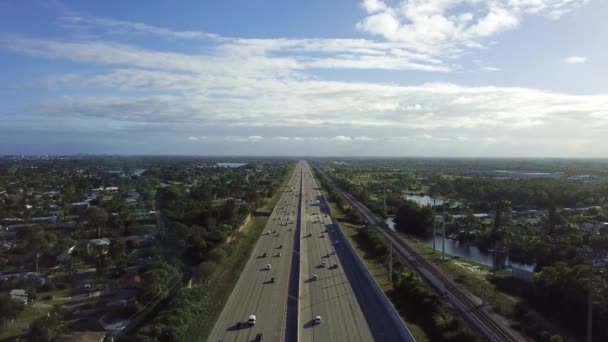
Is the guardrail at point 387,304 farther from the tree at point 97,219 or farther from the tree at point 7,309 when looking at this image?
the tree at point 97,219

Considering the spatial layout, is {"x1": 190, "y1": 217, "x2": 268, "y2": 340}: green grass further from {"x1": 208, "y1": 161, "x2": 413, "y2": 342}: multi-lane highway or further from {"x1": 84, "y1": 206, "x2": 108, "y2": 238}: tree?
{"x1": 84, "y1": 206, "x2": 108, "y2": 238}: tree

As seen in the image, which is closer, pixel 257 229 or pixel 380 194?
pixel 257 229

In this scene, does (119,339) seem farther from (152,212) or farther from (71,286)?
(152,212)

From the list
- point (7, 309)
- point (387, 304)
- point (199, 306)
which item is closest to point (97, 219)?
point (7, 309)

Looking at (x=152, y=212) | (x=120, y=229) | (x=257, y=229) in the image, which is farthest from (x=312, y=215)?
(x=120, y=229)

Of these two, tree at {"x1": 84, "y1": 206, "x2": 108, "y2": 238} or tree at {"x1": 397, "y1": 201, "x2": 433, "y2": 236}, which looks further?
tree at {"x1": 397, "y1": 201, "x2": 433, "y2": 236}

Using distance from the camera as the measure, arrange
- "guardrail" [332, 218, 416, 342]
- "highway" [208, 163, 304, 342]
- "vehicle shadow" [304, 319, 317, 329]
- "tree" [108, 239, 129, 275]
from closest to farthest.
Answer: "guardrail" [332, 218, 416, 342] < "highway" [208, 163, 304, 342] < "vehicle shadow" [304, 319, 317, 329] < "tree" [108, 239, 129, 275]

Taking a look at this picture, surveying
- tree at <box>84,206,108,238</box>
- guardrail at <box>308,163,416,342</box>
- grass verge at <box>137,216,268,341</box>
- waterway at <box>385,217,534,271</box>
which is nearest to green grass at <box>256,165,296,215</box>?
tree at <box>84,206,108,238</box>
